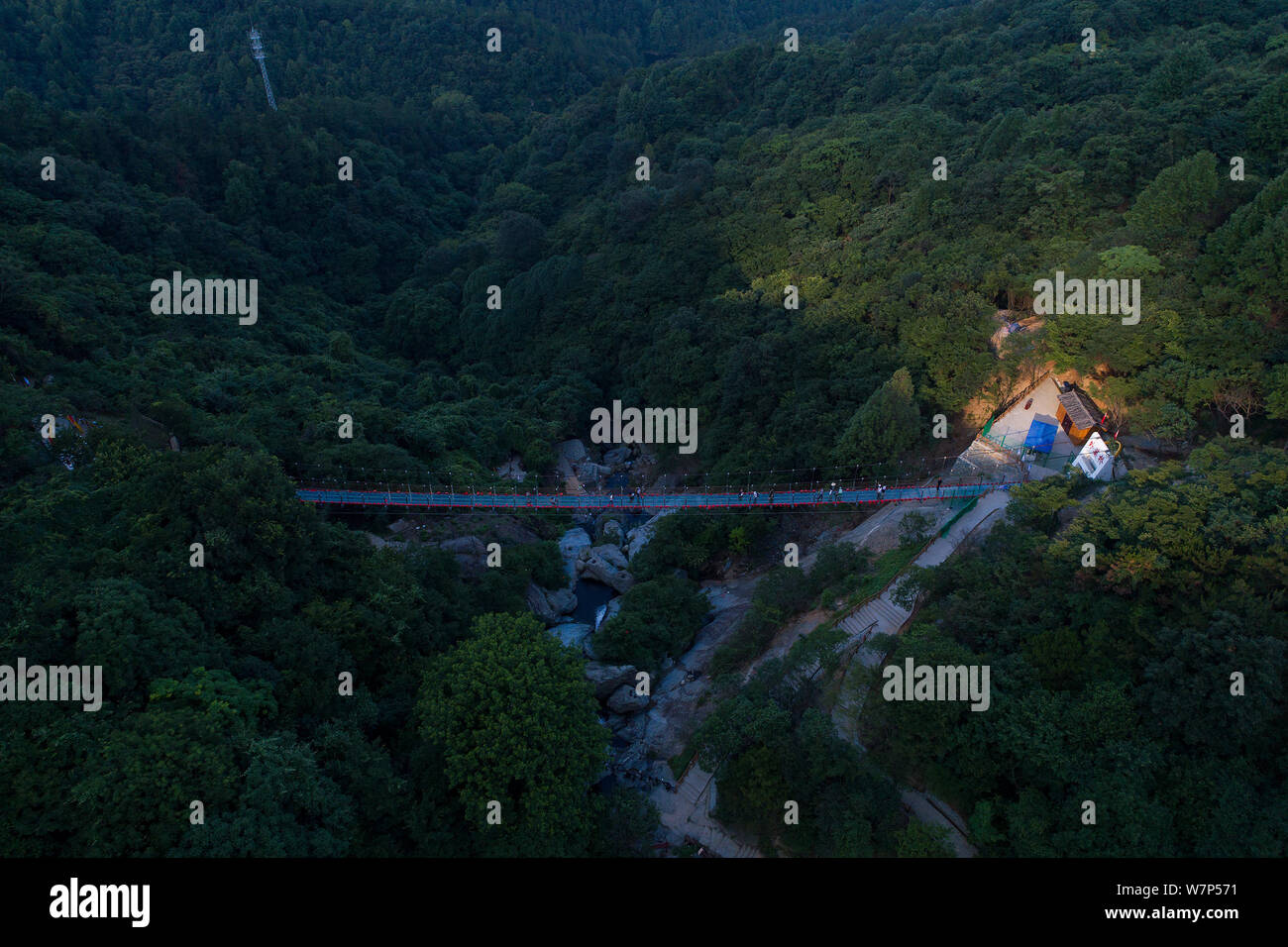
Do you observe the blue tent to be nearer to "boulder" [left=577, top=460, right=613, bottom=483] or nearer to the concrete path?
the concrete path

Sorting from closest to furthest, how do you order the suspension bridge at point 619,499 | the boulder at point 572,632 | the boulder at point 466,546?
the suspension bridge at point 619,499 → the boulder at point 572,632 → the boulder at point 466,546

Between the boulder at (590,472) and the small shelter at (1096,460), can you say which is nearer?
the small shelter at (1096,460)

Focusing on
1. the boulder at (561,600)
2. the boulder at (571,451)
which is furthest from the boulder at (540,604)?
the boulder at (571,451)

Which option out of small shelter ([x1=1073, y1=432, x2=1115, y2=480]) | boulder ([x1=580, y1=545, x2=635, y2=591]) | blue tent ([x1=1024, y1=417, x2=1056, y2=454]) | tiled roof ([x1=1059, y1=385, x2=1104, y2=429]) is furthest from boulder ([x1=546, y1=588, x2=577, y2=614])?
tiled roof ([x1=1059, y1=385, x2=1104, y2=429])

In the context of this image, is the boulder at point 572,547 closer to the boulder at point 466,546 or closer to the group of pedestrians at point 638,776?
the boulder at point 466,546

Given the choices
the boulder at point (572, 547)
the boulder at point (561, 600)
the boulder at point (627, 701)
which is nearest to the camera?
the boulder at point (627, 701)
